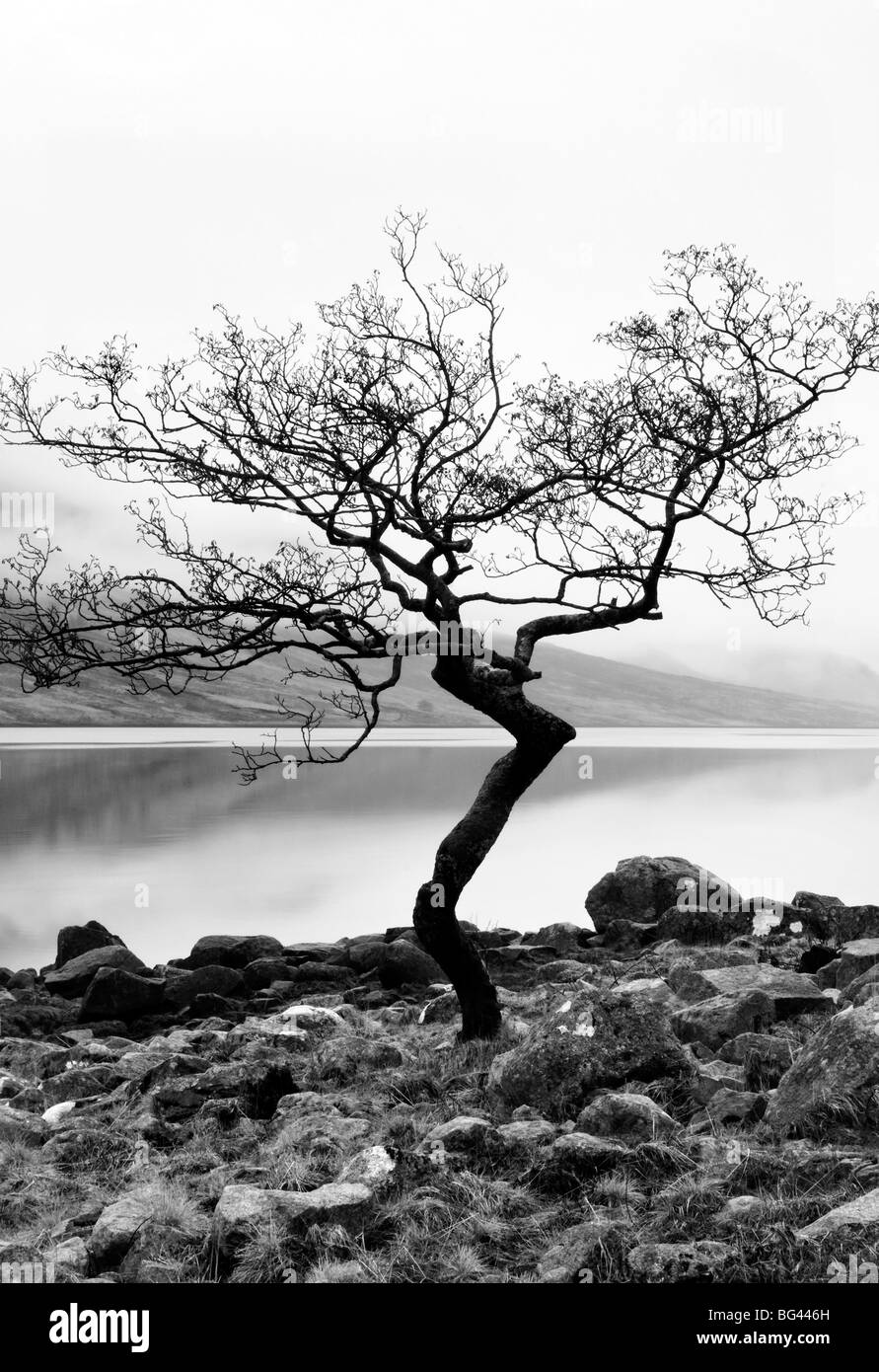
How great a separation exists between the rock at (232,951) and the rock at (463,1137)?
12464 mm

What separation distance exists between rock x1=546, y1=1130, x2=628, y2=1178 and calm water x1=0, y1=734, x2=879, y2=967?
1363 centimetres

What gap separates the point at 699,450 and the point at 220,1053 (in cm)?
878

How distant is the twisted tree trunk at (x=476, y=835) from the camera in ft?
41.2

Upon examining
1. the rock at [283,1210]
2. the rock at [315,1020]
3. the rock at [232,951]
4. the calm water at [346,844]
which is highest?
the rock at [283,1210]

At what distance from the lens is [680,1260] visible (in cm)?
663

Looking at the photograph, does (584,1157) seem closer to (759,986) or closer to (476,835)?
(476,835)

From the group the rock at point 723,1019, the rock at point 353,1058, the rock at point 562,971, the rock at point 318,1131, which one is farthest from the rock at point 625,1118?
the rock at point 562,971

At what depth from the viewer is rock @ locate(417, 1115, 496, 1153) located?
8.75 meters

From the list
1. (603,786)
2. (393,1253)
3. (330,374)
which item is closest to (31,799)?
(603,786)

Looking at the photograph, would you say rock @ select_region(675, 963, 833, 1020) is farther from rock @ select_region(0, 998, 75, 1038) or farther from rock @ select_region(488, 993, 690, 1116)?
rock @ select_region(0, 998, 75, 1038)

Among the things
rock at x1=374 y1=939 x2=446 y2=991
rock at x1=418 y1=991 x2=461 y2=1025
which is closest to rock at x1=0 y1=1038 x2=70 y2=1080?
rock at x1=418 y1=991 x2=461 y2=1025

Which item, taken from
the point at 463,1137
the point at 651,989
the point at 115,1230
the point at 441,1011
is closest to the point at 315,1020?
the point at 441,1011

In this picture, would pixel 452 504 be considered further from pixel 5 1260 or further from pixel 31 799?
pixel 31 799

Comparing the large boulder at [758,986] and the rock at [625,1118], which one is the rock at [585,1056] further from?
the large boulder at [758,986]
